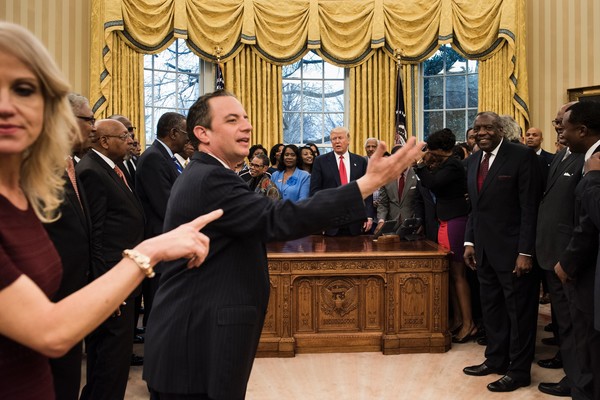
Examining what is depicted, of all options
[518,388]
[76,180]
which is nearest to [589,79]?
[518,388]

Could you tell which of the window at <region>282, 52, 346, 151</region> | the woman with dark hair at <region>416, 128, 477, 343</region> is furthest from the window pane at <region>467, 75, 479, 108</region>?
the woman with dark hair at <region>416, 128, 477, 343</region>

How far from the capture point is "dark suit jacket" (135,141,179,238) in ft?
13.1

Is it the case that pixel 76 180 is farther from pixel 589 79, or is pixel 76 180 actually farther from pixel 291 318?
pixel 589 79

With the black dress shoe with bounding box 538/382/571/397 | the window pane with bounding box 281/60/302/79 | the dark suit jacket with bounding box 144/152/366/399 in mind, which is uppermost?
the window pane with bounding box 281/60/302/79

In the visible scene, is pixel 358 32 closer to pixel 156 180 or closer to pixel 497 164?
pixel 497 164

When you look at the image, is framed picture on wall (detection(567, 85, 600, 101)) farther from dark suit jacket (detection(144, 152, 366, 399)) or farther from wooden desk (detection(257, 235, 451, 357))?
dark suit jacket (detection(144, 152, 366, 399))

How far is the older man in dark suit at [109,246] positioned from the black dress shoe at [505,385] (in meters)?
2.22

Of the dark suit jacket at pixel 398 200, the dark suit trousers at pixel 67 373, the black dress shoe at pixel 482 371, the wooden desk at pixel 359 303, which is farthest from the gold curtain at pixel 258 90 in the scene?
the dark suit trousers at pixel 67 373

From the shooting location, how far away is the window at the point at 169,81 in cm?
861

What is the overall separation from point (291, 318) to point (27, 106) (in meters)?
3.82

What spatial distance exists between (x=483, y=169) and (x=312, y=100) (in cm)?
545

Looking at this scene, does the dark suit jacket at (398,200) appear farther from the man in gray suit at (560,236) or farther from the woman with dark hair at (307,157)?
the man in gray suit at (560,236)

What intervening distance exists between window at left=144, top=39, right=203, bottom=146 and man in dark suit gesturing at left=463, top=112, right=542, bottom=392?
550 cm

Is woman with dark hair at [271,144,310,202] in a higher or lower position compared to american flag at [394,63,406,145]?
lower
